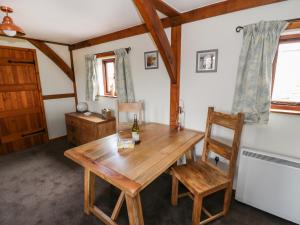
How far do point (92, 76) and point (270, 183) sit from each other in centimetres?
322

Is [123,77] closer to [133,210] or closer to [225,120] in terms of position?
[225,120]

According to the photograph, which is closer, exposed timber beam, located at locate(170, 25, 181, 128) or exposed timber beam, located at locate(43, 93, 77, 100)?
exposed timber beam, located at locate(170, 25, 181, 128)

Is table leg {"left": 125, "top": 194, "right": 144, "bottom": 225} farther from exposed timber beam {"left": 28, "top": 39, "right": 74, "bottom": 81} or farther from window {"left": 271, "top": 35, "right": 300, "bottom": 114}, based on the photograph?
exposed timber beam {"left": 28, "top": 39, "right": 74, "bottom": 81}

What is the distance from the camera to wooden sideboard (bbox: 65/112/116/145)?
285 cm

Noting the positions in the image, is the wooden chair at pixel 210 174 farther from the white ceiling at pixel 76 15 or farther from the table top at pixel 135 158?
the white ceiling at pixel 76 15

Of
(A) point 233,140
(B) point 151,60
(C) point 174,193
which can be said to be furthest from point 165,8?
(C) point 174,193

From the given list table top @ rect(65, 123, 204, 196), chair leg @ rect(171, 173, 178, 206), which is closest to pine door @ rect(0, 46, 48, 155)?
table top @ rect(65, 123, 204, 196)

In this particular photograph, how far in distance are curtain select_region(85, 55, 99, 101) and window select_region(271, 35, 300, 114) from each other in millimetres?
2914

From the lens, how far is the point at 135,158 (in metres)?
1.36

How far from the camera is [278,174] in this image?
5.04 ft

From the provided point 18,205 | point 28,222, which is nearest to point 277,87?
point 28,222

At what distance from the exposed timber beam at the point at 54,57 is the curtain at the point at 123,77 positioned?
5.21ft

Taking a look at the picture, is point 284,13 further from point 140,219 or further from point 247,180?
point 140,219

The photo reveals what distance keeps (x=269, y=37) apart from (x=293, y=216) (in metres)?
1.69
